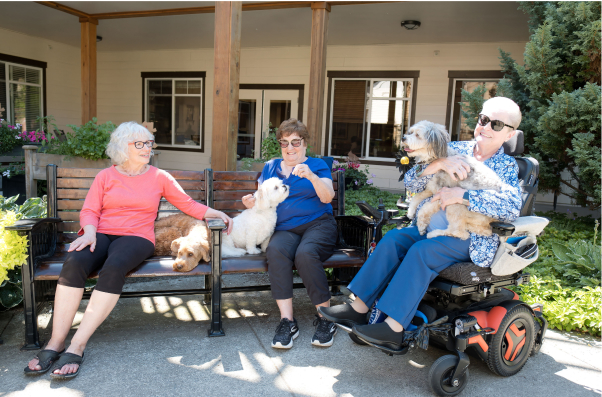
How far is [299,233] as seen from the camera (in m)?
3.18

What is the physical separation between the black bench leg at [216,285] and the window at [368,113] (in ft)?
25.1

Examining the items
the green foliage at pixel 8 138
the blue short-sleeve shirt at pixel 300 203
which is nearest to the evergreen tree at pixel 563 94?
the blue short-sleeve shirt at pixel 300 203

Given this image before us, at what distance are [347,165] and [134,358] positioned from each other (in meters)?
6.59

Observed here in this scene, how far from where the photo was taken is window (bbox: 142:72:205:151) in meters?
11.5

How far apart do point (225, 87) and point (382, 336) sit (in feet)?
9.31

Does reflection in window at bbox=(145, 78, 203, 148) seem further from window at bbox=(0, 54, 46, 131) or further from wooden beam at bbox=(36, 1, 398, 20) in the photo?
wooden beam at bbox=(36, 1, 398, 20)

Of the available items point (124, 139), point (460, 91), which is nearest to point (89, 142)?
point (124, 139)

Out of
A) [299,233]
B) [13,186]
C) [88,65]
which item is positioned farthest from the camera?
[88,65]

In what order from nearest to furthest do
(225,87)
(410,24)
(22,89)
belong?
(225,87) → (410,24) → (22,89)

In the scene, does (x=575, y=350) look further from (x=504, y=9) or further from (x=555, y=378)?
(x=504, y=9)

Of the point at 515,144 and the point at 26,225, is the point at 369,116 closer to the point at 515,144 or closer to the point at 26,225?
the point at 515,144

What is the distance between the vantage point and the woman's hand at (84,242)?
257 centimetres

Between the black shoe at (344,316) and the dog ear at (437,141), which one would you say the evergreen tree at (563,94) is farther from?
the black shoe at (344,316)

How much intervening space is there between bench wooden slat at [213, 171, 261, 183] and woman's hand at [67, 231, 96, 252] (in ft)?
3.56
